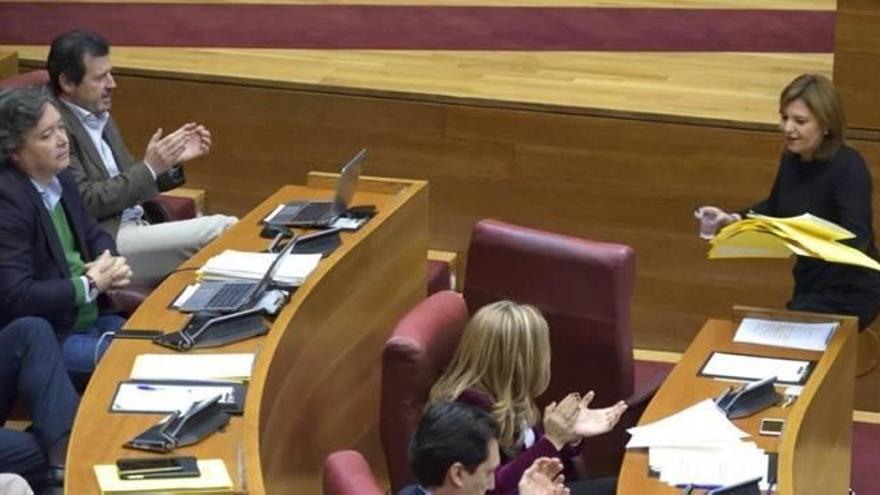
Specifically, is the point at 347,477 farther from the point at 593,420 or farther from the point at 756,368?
the point at 756,368

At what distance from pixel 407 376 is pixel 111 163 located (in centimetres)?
138

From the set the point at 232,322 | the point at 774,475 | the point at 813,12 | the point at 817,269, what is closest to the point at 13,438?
the point at 232,322

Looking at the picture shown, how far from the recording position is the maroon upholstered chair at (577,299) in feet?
12.7

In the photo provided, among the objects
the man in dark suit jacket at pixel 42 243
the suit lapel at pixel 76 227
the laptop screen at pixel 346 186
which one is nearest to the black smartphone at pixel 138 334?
the man in dark suit jacket at pixel 42 243

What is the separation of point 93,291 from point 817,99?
1538 millimetres

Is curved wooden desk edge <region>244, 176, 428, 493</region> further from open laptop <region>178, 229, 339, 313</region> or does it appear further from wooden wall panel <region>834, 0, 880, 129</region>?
wooden wall panel <region>834, 0, 880, 129</region>

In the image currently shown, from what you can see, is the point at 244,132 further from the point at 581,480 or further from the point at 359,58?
the point at 581,480

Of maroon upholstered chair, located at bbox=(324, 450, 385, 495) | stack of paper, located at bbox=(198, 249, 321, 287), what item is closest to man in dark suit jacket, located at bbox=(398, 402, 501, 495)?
maroon upholstered chair, located at bbox=(324, 450, 385, 495)

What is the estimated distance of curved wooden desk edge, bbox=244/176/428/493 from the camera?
349 centimetres

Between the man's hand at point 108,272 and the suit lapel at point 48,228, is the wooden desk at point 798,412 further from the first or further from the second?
the suit lapel at point 48,228

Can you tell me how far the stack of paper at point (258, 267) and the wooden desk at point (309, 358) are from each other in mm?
37

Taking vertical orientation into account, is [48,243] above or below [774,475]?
above

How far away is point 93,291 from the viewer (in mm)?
3854

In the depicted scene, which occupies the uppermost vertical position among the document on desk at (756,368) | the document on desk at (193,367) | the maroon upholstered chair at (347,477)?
the document on desk at (193,367)
